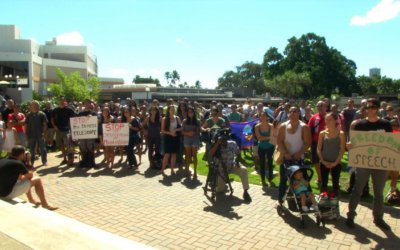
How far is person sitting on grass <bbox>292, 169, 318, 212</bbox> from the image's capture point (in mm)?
6031

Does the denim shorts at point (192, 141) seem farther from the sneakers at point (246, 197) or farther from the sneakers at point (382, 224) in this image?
the sneakers at point (382, 224)

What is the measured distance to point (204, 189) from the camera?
26.3 feet

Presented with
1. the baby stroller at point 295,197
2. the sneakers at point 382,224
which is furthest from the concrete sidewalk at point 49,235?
the sneakers at point 382,224

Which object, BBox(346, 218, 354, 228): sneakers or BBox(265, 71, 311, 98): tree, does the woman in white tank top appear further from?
BBox(265, 71, 311, 98): tree

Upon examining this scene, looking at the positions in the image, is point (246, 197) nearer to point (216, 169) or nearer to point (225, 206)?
point (225, 206)

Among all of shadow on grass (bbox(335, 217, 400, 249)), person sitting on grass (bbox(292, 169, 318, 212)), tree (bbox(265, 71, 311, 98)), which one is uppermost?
tree (bbox(265, 71, 311, 98))

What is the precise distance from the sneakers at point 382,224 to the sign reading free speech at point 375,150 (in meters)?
0.93

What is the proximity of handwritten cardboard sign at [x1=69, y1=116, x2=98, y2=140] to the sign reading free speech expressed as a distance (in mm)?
7804

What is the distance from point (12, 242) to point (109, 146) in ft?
25.3

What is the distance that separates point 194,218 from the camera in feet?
21.1

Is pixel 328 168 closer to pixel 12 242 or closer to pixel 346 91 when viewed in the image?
pixel 12 242

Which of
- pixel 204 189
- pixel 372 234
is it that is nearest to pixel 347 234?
pixel 372 234

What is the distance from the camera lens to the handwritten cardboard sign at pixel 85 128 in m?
11.0

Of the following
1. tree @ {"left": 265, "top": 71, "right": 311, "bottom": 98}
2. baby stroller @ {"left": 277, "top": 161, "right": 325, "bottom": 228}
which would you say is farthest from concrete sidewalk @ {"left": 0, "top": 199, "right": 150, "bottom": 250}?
tree @ {"left": 265, "top": 71, "right": 311, "bottom": 98}
